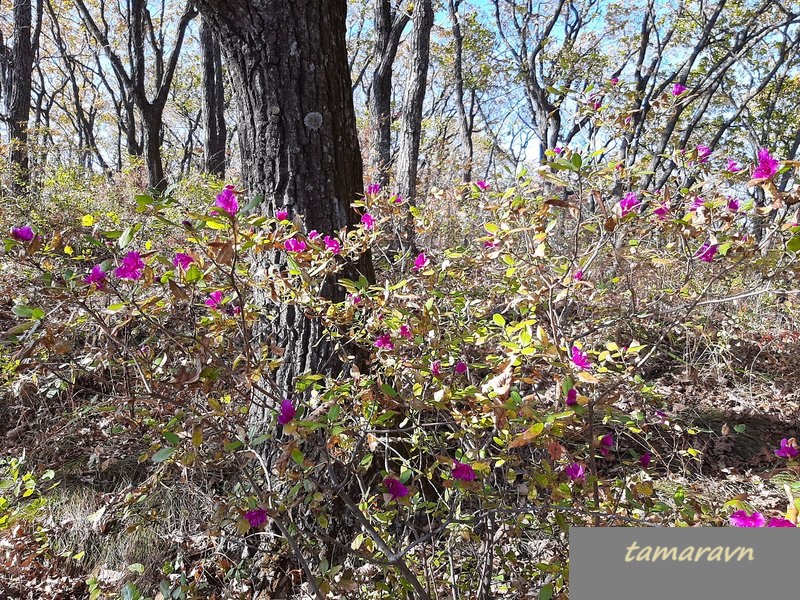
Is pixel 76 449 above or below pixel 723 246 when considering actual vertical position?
below

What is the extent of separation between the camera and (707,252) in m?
1.46

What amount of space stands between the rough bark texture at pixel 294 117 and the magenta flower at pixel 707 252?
117 centimetres

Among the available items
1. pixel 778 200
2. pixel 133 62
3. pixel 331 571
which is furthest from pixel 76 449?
pixel 133 62

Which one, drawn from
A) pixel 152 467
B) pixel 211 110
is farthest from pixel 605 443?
pixel 211 110

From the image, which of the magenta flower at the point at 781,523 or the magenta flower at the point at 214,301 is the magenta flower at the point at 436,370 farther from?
the magenta flower at the point at 781,523

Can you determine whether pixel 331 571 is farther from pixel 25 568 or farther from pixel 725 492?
pixel 725 492

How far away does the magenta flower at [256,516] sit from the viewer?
1.22 meters

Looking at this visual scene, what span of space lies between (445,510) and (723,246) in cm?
Answer: 118

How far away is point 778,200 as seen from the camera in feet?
4.03

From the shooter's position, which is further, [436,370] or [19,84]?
[19,84]

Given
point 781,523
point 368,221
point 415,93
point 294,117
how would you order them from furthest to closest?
1. point 415,93
2. point 294,117
3. point 368,221
4. point 781,523

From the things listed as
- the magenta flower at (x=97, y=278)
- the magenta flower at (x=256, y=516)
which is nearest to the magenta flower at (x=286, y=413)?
the magenta flower at (x=256, y=516)

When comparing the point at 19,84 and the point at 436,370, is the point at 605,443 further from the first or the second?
the point at 19,84

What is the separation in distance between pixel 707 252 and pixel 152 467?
2.45 metres
